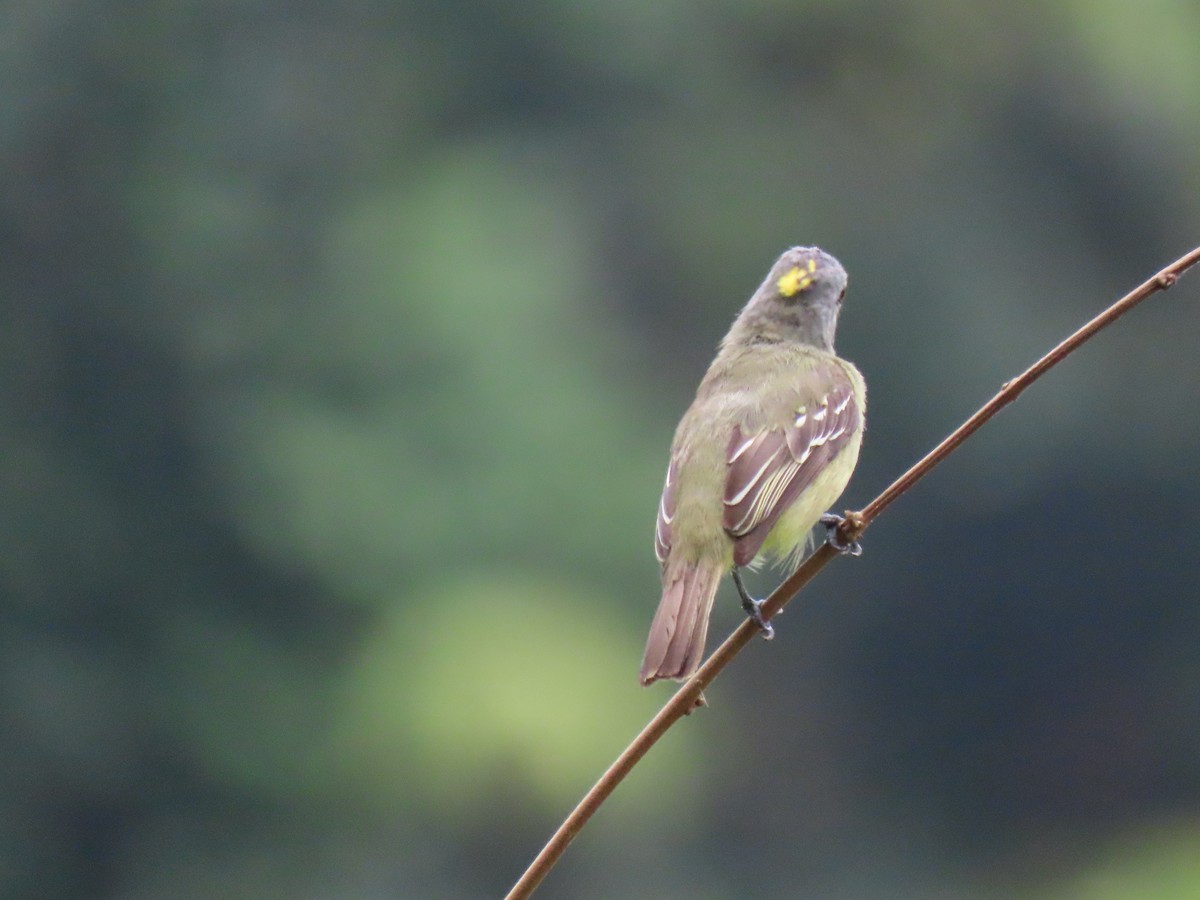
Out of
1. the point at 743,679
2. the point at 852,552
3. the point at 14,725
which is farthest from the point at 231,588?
the point at 852,552

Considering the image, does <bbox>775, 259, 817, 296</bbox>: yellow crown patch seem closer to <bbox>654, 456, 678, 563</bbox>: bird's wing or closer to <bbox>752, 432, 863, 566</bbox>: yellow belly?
<bbox>752, 432, 863, 566</bbox>: yellow belly

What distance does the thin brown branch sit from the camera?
8.29 ft

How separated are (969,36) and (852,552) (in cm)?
3039

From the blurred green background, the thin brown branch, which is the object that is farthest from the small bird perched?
the blurred green background

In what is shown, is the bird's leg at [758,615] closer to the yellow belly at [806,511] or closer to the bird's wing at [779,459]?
the bird's wing at [779,459]

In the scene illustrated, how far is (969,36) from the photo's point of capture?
107 feet

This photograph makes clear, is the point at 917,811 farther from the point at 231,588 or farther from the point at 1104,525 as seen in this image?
the point at 231,588

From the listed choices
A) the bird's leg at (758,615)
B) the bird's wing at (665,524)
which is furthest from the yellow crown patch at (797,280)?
the bird's leg at (758,615)

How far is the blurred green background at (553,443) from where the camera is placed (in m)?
22.8

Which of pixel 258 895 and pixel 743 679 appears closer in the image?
pixel 258 895

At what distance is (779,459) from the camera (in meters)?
4.89

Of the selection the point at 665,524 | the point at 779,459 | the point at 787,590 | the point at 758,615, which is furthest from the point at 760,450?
the point at 787,590

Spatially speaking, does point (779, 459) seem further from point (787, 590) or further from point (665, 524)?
point (787, 590)

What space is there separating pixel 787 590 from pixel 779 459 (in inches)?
67.0
